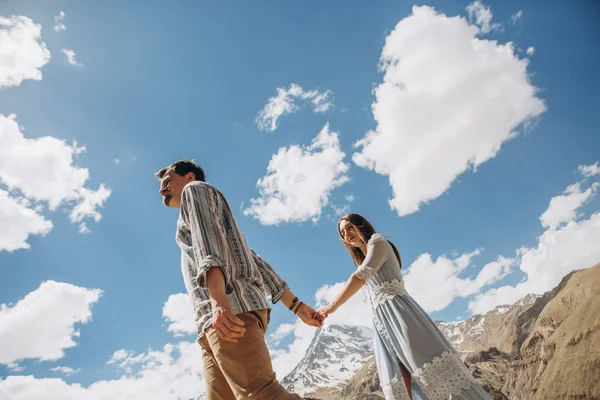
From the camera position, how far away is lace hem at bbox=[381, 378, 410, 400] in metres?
4.72

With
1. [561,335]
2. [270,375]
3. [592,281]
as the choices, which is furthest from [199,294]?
[592,281]

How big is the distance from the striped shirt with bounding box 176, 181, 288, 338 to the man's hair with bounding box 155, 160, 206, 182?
0.74 metres

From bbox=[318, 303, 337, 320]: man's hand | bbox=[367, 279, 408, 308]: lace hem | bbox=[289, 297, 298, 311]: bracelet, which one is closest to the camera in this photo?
bbox=[289, 297, 298, 311]: bracelet

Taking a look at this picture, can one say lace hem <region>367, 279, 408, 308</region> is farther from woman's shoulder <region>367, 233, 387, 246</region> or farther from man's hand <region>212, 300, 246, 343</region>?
man's hand <region>212, 300, 246, 343</region>

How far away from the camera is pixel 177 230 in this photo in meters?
3.39

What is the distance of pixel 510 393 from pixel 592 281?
70652 millimetres

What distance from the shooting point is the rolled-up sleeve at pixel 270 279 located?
3.84m

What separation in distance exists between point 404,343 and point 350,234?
6.67 feet

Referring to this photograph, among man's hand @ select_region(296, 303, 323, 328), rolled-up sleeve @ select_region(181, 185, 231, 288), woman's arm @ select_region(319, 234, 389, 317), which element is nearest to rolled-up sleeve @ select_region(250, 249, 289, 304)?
man's hand @ select_region(296, 303, 323, 328)

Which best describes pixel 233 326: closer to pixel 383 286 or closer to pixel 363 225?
pixel 383 286

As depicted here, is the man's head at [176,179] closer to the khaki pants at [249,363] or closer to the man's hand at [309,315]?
the khaki pants at [249,363]

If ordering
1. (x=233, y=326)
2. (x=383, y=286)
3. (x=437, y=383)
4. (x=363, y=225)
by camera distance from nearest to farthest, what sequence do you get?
(x=233, y=326)
(x=437, y=383)
(x=383, y=286)
(x=363, y=225)

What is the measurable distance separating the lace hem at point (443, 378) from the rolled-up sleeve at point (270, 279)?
2.12 meters

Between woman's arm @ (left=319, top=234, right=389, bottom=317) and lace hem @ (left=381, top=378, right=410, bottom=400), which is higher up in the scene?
woman's arm @ (left=319, top=234, right=389, bottom=317)
